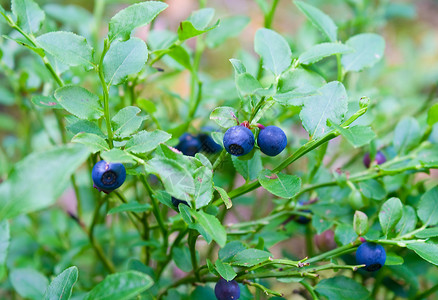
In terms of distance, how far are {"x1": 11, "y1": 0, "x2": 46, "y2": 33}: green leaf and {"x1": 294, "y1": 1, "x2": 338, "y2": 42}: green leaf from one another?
0.53m

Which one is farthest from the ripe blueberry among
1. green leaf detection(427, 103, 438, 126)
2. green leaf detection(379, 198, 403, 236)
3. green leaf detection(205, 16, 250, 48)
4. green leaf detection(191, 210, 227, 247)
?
green leaf detection(191, 210, 227, 247)

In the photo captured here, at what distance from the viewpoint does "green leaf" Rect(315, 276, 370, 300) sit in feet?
2.76

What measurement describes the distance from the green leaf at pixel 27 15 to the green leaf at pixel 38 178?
1.30 ft

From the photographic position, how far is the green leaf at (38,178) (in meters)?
0.47

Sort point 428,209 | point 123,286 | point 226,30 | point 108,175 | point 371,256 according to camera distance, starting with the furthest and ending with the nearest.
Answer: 1. point 226,30
2. point 428,209
3. point 371,256
4. point 108,175
5. point 123,286

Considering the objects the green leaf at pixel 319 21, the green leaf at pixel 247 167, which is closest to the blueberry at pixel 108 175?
the green leaf at pixel 247 167

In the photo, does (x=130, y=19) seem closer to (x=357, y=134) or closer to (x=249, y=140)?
(x=249, y=140)

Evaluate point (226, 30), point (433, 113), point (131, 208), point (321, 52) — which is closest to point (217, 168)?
point (131, 208)

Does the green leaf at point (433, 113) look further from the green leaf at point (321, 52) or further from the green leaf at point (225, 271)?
the green leaf at point (225, 271)

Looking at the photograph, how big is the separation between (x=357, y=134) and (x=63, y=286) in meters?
0.50

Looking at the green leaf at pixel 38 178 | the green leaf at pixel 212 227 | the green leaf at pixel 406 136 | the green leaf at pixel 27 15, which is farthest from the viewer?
the green leaf at pixel 406 136

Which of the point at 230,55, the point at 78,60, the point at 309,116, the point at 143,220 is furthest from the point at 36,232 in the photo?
the point at 230,55

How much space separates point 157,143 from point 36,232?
1.10m

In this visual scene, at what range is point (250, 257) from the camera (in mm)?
730
